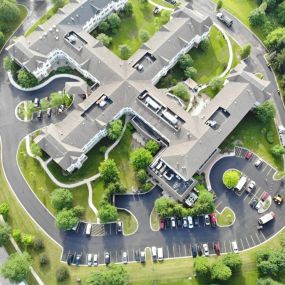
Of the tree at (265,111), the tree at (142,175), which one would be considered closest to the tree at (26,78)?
the tree at (142,175)

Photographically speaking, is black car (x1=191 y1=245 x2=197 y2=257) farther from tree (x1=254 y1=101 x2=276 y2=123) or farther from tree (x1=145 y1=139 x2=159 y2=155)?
tree (x1=254 y1=101 x2=276 y2=123)

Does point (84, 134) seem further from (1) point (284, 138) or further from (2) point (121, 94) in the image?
(1) point (284, 138)

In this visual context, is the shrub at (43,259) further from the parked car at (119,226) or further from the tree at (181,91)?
the tree at (181,91)

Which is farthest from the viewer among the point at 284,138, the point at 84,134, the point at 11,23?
the point at 11,23

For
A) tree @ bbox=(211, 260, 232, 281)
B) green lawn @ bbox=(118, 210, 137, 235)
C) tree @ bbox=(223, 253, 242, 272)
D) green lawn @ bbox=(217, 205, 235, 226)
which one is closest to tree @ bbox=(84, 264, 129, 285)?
green lawn @ bbox=(118, 210, 137, 235)

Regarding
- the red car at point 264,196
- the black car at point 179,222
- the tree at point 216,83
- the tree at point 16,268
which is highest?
the tree at point 216,83

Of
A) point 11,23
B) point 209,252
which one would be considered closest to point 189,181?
point 209,252
